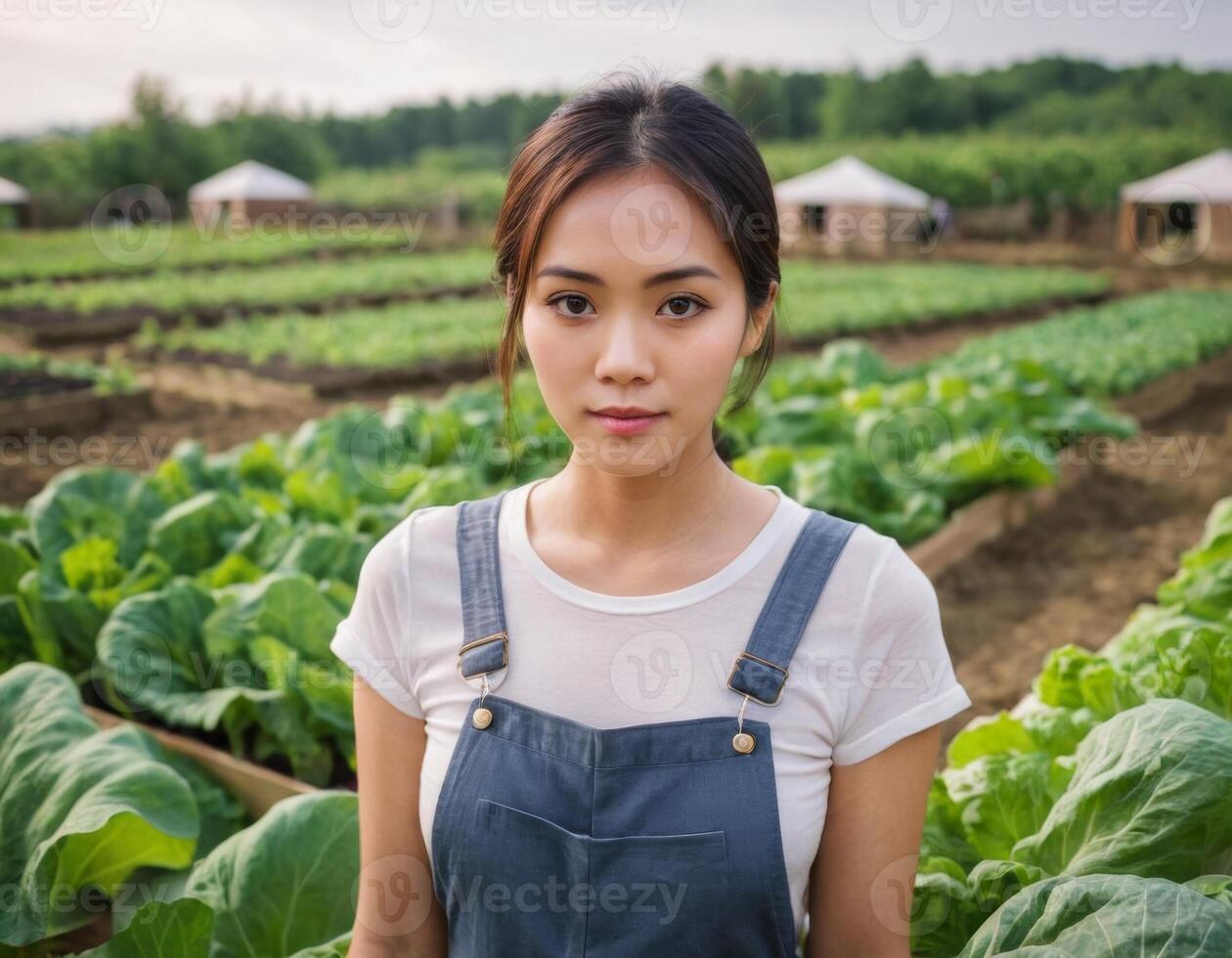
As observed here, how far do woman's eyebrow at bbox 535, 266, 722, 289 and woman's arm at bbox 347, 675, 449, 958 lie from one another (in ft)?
1.98

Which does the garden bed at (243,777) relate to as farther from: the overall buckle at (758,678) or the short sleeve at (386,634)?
the overall buckle at (758,678)

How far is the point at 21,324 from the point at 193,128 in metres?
32.7

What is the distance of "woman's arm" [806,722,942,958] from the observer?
1329mm

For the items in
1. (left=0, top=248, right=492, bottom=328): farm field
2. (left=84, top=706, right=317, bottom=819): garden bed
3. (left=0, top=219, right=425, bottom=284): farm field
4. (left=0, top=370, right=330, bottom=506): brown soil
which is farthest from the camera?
(left=0, top=219, right=425, bottom=284): farm field

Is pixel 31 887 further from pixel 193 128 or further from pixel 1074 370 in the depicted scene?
pixel 193 128

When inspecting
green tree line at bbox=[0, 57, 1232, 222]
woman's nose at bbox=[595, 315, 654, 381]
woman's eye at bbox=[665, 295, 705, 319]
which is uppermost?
green tree line at bbox=[0, 57, 1232, 222]

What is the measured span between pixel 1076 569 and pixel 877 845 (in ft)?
14.4

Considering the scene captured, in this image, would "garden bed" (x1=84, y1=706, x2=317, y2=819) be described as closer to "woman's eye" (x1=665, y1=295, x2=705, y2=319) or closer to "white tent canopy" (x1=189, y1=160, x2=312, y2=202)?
"woman's eye" (x1=665, y1=295, x2=705, y2=319)

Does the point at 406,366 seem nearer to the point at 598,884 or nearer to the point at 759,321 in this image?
the point at 759,321

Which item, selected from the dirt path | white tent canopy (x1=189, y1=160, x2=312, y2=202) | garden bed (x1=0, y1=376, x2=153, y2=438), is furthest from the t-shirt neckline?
white tent canopy (x1=189, y1=160, x2=312, y2=202)

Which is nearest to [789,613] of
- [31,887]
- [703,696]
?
[703,696]

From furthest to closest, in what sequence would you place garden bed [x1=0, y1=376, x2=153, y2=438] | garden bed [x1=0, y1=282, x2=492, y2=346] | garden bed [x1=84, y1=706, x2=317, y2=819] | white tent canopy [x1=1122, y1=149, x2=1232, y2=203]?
white tent canopy [x1=1122, y1=149, x2=1232, y2=203] < garden bed [x1=0, y1=282, x2=492, y2=346] < garden bed [x1=0, y1=376, x2=153, y2=438] < garden bed [x1=84, y1=706, x2=317, y2=819]

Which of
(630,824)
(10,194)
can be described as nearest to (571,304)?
(630,824)

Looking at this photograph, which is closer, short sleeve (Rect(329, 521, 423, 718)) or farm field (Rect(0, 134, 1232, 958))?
short sleeve (Rect(329, 521, 423, 718))
